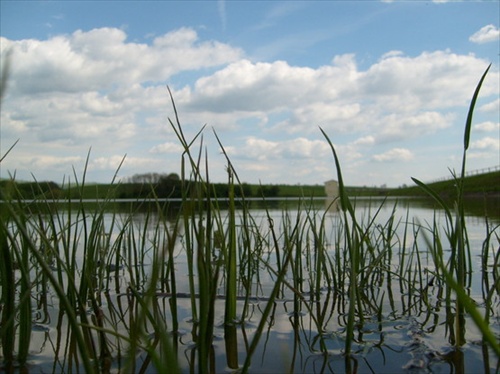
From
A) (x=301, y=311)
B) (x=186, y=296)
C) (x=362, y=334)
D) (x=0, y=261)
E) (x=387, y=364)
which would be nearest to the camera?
(x=387, y=364)

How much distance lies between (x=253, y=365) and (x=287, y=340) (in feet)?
0.81

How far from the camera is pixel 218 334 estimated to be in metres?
1.51

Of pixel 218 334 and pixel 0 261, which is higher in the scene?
pixel 0 261

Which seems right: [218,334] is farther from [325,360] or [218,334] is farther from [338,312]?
[338,312]

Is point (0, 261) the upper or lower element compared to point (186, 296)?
upper

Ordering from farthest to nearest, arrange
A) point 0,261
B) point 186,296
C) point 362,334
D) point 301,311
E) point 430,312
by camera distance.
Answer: point 186,296 < point 301,311 < point 430,312 < point 362,334 < point 0,261

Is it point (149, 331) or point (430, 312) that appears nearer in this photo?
point (149, 331)

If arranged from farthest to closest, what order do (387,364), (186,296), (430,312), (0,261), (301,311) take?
(186,296)
(301,311)
(430,312)
(0,261)
(387,364)

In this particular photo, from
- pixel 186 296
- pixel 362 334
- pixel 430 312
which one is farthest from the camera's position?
pixel 186 296

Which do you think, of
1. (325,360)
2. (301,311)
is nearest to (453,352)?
(325,360)

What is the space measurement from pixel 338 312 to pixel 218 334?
57 centimetres

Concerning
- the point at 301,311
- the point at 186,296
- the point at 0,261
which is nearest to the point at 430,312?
the point at 301,311

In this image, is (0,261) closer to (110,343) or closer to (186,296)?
(110,343)

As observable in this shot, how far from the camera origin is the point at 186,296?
2.05 metres
